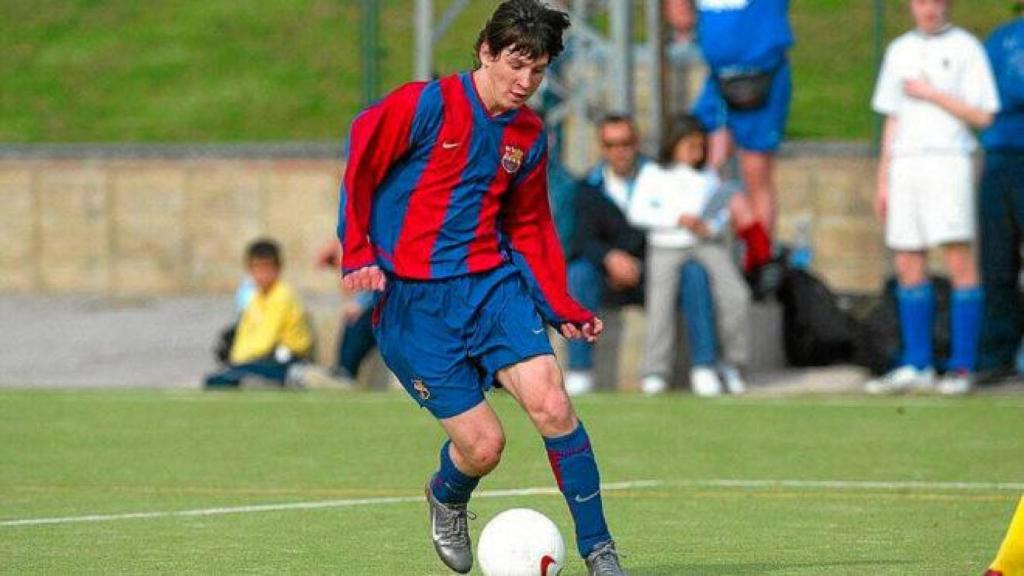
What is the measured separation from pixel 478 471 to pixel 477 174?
3.09 feet

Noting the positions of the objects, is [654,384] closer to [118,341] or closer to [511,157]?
[118,341]

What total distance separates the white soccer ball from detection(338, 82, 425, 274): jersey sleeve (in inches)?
35.8

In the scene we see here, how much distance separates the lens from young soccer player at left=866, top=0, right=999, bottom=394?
1403 centimetres

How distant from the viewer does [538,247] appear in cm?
762

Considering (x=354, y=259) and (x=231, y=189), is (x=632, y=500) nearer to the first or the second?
(x=354, y=259)

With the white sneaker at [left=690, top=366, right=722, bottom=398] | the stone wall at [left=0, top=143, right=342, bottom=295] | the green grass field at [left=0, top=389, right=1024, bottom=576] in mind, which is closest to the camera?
the green grass field at [left=0, top=389, right=1024, bottom=576]

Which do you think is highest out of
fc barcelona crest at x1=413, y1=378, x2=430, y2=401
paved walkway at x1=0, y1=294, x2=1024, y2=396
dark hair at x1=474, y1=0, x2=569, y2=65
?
dark hair at x1=474, y1=0, x2=569, y2=65

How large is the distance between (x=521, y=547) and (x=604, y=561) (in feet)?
0.83

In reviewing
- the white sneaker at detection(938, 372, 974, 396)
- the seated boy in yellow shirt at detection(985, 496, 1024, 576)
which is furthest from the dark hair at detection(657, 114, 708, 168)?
the seated boy in yellow shirt at detection(985, 496, 1024, 576)

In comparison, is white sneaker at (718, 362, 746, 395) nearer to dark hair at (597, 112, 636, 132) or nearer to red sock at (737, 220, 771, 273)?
red sock at (737, 220, 771, 273)

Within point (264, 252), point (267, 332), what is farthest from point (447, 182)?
point (264, 252)

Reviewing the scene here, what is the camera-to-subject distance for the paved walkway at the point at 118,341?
1683cm

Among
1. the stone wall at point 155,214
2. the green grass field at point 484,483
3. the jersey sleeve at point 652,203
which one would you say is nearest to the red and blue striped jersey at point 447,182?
the green grass field at point 484,483

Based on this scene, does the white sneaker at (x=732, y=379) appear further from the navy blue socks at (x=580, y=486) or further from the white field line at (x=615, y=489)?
the navy blue socks at (x=580, y=486)
